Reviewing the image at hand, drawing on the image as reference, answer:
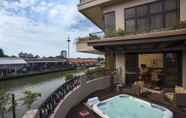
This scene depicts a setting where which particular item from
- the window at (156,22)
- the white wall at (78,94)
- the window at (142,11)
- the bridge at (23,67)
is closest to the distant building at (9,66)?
the bridge at (23,67)

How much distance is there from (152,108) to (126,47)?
4.71 m

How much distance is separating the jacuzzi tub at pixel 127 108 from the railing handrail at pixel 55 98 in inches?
64.3

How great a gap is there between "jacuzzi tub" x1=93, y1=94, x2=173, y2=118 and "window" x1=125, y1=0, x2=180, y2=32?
4.43 meters

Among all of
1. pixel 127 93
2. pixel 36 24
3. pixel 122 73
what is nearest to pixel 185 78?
pixel 127 93

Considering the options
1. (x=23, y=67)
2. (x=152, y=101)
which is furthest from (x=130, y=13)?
(x=23, y=67)

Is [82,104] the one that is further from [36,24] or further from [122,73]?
[36,24]

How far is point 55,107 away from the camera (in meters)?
7.34

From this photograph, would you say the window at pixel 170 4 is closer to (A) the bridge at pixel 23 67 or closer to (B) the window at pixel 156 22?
(B) the window at pixel 156 22

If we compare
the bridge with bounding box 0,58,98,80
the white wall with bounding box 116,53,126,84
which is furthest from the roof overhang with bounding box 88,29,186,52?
the bridge with bounding box 0,58,98,80

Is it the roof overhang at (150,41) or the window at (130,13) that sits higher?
the window at (130,13)

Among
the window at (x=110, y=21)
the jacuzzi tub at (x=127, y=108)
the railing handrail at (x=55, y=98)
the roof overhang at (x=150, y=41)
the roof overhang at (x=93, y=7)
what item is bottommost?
the jacuzzi tub at (x=127, y=108)

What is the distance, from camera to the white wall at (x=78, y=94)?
772cm

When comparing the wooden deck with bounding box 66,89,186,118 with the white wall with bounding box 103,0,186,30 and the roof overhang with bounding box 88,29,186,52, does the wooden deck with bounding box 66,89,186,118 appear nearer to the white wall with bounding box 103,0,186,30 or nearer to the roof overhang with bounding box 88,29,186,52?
the roof overhang with bounding box 88,29,186,52

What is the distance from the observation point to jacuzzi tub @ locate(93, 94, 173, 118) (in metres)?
7.80
